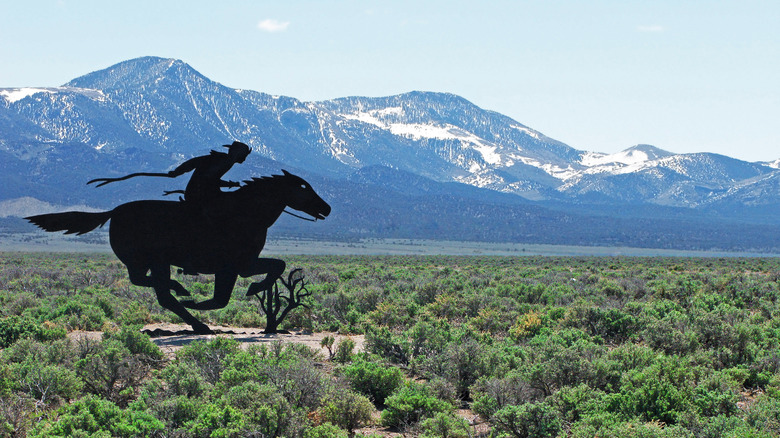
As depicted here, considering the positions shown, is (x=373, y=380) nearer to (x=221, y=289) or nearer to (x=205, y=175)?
(x=221, y=289)

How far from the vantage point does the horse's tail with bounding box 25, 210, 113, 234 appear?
14453mm

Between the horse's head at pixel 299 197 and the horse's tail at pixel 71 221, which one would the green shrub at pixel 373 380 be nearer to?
the horse's head at pixel 299 197

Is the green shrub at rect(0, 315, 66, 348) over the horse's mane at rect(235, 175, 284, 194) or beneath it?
beneath

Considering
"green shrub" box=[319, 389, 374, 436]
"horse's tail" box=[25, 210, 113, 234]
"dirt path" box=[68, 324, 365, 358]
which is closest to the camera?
"green shrub" box=[319, 389, 374, 436]

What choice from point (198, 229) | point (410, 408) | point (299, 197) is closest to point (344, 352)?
point (299, 197)

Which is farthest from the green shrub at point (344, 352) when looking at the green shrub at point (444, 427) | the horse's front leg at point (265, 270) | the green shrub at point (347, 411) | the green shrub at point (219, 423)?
the green shrub at point (219, 423)

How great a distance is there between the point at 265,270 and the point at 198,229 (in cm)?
144

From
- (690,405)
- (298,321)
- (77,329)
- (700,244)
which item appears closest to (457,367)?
(690,405)

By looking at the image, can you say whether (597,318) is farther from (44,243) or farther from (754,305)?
(44,243)

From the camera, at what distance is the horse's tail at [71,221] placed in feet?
47.4

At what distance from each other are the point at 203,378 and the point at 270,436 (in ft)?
8.36

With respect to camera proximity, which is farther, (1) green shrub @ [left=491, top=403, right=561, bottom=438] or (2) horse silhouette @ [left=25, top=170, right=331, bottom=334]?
(2) horse silhouette @ [left=25, top=170, right=331, bottom=334]

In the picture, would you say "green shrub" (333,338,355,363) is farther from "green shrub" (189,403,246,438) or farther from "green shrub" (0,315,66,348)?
"green shrub" (0,315,66,348)

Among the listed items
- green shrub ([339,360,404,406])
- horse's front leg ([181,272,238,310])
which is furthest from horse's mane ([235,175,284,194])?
green shrub ([339,360,404,406])
